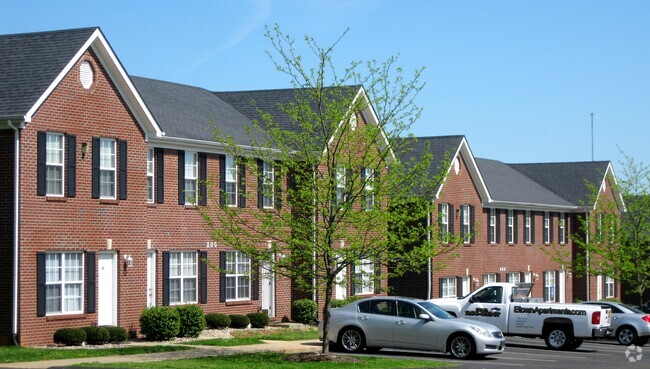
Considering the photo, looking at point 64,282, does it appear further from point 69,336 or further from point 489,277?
point 489,277

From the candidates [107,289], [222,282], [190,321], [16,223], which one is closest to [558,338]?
[190,321]

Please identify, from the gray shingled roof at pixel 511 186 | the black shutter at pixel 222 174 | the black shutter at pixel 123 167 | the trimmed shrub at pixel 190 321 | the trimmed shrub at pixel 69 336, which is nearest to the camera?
the trimmed shrub at pixel 69 336

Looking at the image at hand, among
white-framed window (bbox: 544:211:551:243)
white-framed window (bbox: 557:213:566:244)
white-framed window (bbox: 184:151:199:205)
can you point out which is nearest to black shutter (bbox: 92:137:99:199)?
white-framed window (bbox: 184:151:199:205)

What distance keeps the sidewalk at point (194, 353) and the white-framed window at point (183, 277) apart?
5.12m

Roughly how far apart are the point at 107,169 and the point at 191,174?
4903 mm

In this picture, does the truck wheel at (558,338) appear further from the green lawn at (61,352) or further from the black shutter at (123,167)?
the black shutter at (123,167)

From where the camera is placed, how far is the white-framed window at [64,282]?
29703 millimetres

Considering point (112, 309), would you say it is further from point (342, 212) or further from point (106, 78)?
point (342, 212)

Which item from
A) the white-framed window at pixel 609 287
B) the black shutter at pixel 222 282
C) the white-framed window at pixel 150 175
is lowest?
the white-framed window at pixel 609 287

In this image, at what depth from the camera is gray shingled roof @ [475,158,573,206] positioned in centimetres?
5769

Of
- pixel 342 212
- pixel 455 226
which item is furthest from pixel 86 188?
pixel 455 226

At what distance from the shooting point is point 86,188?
101 ft

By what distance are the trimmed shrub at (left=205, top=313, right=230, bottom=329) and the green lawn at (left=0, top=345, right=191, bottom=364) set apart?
23.4 ft

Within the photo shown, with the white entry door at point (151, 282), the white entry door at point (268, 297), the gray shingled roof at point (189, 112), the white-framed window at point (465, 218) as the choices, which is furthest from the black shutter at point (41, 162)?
the white-framed window at point (465, 218)
